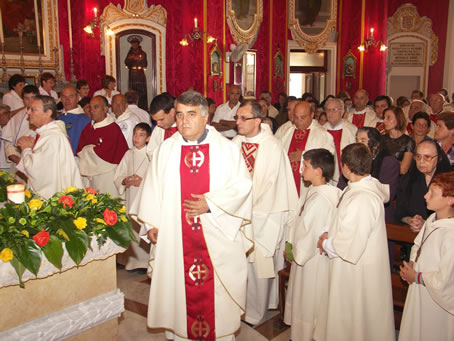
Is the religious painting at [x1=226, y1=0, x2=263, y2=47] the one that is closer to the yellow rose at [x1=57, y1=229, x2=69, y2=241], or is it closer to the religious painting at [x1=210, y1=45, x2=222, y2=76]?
the religious painting at [x1=210, y1=45, x2=222, y2=76]

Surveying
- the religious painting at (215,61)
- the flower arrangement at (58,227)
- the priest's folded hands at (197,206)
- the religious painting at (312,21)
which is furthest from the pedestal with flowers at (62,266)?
the religious painting at (312,21)

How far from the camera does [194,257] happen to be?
3221 mm

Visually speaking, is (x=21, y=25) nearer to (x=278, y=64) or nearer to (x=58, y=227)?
(x=278, y=64)

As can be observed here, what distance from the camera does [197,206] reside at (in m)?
3.01

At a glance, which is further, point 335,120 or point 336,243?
point 335,120

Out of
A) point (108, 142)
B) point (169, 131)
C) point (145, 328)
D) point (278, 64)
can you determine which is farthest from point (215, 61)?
point (145, 328)

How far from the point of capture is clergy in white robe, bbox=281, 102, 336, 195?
519 centimetres

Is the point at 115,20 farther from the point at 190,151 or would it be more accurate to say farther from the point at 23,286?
the point at 23,286

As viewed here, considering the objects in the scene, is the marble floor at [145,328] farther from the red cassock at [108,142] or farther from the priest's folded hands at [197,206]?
the red cassock at [108,142]

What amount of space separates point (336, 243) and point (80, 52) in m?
9.33

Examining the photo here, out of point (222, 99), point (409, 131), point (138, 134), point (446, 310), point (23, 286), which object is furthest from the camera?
point (222, 99)

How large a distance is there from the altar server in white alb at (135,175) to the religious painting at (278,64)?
10.5 metres

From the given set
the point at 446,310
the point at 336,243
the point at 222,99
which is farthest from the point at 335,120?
the point at 222,99

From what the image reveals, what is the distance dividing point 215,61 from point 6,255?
35.0 ft
